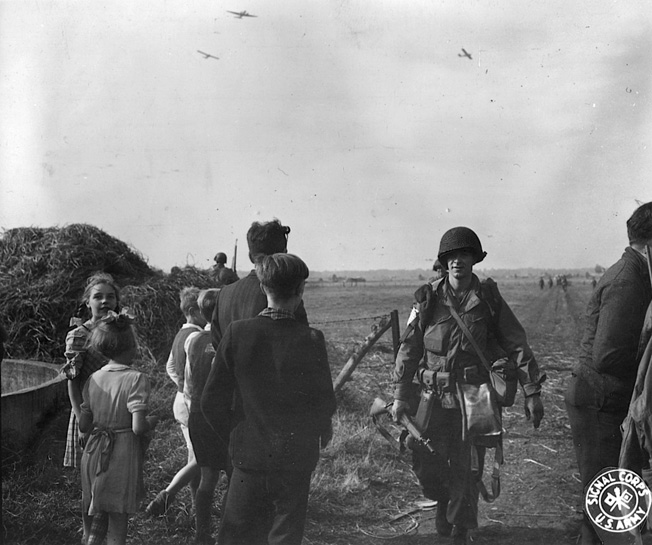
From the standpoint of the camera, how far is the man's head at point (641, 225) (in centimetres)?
329

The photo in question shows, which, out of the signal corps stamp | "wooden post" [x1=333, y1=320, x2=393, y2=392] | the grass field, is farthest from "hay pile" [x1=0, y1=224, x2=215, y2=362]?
the signal corps stamp

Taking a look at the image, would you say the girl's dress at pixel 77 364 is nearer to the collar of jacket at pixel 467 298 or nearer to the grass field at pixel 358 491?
the grass field at pixel 358 491

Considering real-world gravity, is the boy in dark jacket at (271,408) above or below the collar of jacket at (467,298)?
below

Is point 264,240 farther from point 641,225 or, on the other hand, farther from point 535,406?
point 641,225

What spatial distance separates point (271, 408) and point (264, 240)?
104 centimetres

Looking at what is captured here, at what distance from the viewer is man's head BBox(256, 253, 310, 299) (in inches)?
106

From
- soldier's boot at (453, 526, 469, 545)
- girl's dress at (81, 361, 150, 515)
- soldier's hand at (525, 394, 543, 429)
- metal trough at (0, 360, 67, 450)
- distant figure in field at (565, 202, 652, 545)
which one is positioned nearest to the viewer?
girl's dress at (81, 361, 150, 515)

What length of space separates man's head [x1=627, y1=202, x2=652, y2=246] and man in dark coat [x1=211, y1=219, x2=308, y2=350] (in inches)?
73.3

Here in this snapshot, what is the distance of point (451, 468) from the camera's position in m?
3.81

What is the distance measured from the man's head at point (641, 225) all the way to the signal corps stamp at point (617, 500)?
1192 mm

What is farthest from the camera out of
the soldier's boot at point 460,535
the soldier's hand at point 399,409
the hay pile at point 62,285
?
the hay pile at point 62,285

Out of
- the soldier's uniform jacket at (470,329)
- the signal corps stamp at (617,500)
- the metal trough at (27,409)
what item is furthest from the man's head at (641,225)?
the metal trough at (27,409)

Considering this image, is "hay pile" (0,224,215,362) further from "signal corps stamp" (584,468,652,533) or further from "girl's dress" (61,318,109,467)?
"signal corps stamp" (584,468,652,533)

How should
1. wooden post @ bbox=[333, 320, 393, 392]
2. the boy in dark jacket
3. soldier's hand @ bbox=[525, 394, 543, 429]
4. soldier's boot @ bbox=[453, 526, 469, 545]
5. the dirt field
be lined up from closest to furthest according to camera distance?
the boy in dark jacket, soldier's hand @ bbox=[525, 394, 543, 429], soldier's boot @ bbox=[453, 526, 469, 545], the dirt field, wooden post @ bbox=[333, 320, 393, 392]
